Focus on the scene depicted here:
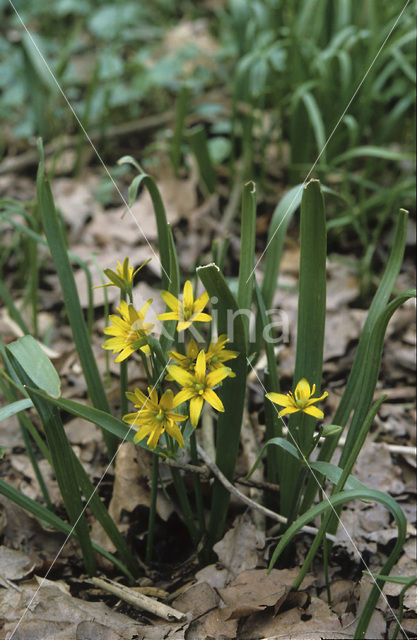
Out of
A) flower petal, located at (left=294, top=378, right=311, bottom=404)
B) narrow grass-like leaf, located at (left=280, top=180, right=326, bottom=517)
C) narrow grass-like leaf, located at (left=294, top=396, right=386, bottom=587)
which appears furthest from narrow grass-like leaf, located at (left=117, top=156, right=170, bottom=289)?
narrow grass-like leaf, located at (left=294, top=396, right=386, bottom=587)

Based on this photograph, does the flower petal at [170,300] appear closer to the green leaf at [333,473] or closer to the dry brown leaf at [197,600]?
the green leaf at [333,473]

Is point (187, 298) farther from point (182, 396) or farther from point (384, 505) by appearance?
point (384, 505)

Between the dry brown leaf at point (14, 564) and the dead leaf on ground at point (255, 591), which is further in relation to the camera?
the dry brown leaf at point (14, 564)

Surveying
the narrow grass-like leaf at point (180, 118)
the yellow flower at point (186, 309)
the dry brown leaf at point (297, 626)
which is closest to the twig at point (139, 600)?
the dry brown leaf at point (297, 626)

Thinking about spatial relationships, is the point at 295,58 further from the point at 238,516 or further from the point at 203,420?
the point at 238,516

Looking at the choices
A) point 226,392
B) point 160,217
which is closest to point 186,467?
point 226,392
